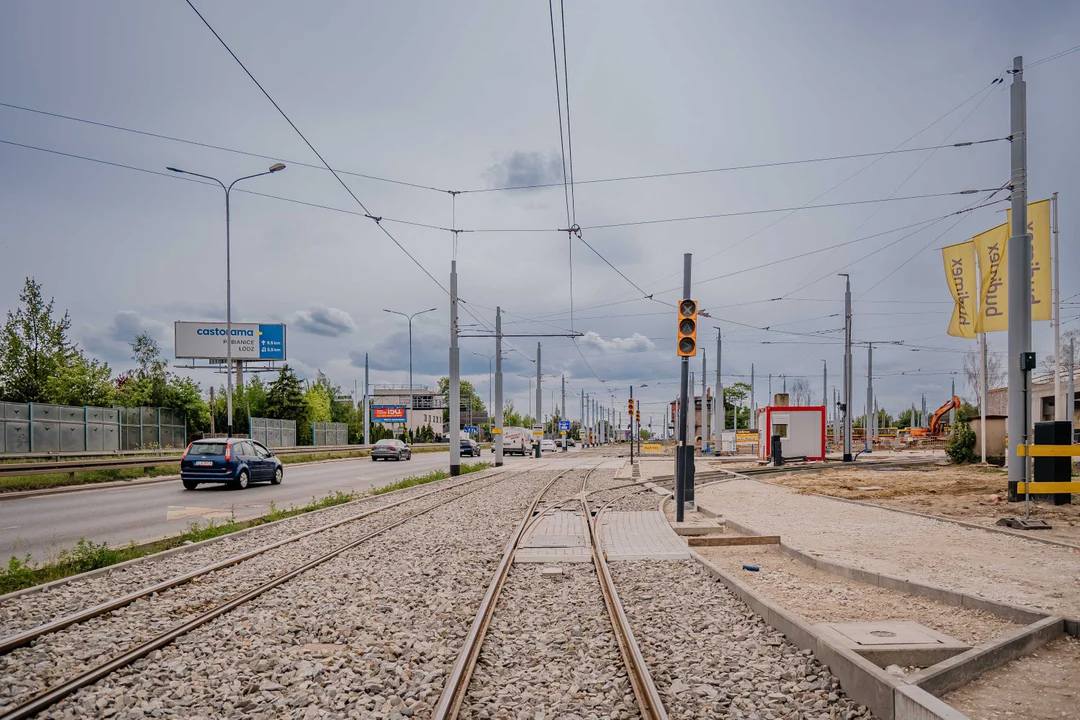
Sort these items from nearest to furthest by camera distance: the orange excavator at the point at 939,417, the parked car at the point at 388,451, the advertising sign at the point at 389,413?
the parked car at the point at 388,451
the orange excavator at the point at 939,417
the advertising sign at the point at 389,413

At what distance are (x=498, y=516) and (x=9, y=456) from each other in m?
25.3

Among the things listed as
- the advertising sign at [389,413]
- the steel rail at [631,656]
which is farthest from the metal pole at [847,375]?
the advertising sign at [389,413]

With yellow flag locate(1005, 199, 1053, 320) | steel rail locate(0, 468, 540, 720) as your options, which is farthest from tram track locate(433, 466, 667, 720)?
yellow flag locate(1005, 199, 1053, 320)

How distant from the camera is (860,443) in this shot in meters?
77.8

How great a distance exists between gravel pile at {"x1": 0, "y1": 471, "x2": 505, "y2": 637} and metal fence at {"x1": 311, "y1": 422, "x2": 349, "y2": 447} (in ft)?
169

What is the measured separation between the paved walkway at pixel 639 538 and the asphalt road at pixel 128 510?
24.9 ft

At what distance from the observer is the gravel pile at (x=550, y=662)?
492cm

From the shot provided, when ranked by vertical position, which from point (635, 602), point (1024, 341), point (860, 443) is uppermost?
point (1024, 341)

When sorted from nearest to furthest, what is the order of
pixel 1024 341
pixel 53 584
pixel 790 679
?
pixel 790 679 < pixel 53 584 < pixel 1024 341

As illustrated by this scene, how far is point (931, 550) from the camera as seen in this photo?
34.1ft

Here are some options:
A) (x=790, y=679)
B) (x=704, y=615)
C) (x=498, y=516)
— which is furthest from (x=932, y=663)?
(x=498, y=516)

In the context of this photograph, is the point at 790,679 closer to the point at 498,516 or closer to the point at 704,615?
the point at 704,615

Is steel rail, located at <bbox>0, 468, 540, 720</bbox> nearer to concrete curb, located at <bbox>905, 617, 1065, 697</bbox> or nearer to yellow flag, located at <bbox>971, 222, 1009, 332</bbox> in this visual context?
concrete curb, located at <bbox>905, 617, 1065, 697</bbox>

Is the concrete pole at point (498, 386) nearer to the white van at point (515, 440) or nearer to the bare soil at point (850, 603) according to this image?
the white van at point (515, 440)
